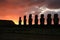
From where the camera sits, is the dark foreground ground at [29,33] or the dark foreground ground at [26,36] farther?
the dark foreground ground at [26,36]

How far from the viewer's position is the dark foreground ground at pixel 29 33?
147 ft

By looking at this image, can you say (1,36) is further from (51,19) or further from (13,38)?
(51,19)

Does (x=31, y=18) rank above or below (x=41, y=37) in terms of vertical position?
above

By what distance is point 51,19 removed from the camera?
163 ft

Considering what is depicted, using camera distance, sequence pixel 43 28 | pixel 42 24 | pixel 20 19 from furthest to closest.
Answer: pixel 20 19
pixel 42 24
pixel 43 28

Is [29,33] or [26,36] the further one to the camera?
[26,36]

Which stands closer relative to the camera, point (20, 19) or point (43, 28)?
point (43, 28)

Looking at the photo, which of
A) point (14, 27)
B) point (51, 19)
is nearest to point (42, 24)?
point (51, 19)

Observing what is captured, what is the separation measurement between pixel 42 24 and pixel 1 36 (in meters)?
9.79

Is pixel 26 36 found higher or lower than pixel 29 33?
lower

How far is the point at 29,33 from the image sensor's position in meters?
46.1

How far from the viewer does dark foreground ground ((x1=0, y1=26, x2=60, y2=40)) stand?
4469cm

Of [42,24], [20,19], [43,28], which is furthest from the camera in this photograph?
[20,19]

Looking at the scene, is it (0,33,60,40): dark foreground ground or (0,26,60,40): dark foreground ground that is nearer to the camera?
(0,26,60,40): dark foreground ground
